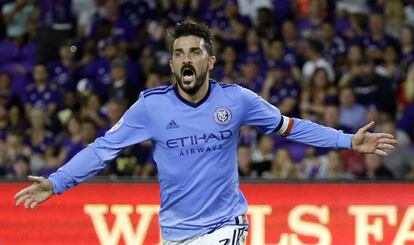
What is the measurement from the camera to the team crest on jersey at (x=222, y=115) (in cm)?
663

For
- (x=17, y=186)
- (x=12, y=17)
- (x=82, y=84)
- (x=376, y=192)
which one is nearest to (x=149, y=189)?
(x=17, y=186)

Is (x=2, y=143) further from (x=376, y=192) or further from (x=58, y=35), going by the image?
(x=376, y=192)

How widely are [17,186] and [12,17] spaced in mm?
6696

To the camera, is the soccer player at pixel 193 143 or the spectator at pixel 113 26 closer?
the soccer player at pixel 193 143

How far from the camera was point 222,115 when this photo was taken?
21.8ft

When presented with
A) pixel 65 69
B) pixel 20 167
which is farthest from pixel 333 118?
pixel 65 69

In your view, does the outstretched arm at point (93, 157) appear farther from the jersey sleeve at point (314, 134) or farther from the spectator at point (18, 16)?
the spectator at point (18, 16)

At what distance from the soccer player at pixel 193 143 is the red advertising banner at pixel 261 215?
8.65ft

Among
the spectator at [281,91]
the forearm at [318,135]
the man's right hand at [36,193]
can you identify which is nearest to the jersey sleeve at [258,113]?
the forearm at [318,135]

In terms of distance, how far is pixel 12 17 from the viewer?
51.6 feet

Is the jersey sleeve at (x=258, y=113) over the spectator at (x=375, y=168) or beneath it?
over

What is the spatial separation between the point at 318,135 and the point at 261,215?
271 cm

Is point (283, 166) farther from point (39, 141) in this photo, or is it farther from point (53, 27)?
point (53, 27)

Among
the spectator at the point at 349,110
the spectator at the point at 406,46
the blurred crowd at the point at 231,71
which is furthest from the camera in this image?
the spectator at the point at 406,46
